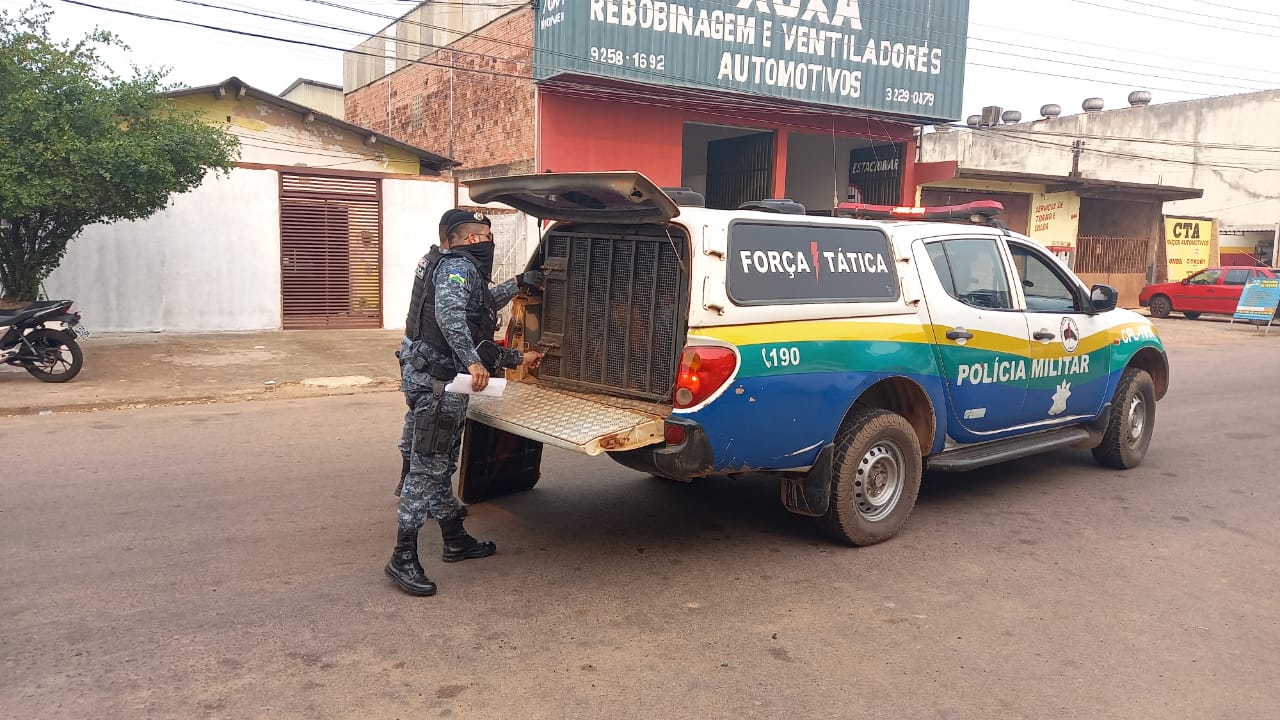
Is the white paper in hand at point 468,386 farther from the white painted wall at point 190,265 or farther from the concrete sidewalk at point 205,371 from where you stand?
the white painted wall at point 190,265

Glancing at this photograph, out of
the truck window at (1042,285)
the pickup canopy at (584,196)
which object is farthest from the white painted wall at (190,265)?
the truck window at (1042,285)

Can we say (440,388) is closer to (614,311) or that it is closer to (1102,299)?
(614,311)

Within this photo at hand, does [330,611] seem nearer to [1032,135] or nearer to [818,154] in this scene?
[818,154]

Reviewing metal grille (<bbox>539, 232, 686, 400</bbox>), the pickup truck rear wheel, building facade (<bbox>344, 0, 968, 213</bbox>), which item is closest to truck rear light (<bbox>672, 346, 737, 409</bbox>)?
metal grille (<bbox>539, 232, 686, 400</bbox>)

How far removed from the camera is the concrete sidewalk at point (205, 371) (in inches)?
364

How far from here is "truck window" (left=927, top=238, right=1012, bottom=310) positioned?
5461 mm

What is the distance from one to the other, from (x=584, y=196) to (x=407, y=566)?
2.18 m

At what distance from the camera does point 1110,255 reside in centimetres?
2781

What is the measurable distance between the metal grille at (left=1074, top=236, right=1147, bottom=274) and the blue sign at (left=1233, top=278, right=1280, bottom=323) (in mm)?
6173

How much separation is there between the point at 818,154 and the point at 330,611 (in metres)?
21.2

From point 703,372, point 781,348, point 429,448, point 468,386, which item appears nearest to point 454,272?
point 468,386

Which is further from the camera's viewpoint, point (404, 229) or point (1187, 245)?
point (1187, 245)

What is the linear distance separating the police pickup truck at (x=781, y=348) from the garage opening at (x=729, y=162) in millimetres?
14340

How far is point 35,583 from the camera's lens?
13.7ft
